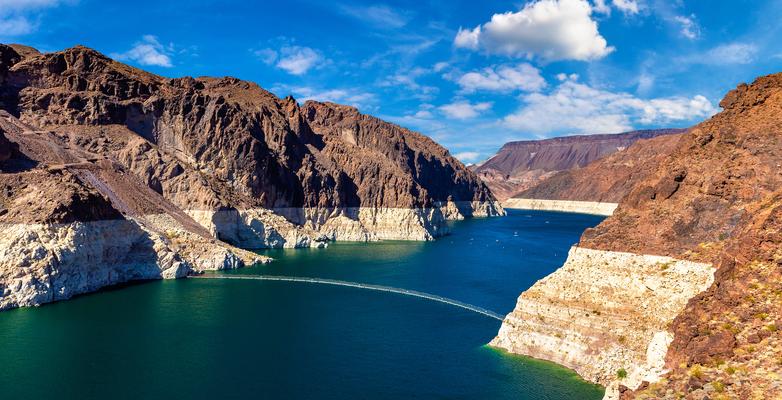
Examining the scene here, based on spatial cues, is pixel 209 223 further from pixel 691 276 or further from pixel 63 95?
pixel 691 276

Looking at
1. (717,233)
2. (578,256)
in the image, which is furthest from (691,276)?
(578,256)

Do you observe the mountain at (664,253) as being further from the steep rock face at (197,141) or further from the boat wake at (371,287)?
the steep rock face at (197,141)

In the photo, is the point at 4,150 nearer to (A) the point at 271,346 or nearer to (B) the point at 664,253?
(A) the point at 271,346

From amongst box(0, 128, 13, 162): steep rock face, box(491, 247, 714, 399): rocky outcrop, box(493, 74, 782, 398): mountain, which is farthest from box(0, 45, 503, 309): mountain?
box(493, 74, 782, 398): mountain

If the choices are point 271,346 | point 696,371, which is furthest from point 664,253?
point 271,346

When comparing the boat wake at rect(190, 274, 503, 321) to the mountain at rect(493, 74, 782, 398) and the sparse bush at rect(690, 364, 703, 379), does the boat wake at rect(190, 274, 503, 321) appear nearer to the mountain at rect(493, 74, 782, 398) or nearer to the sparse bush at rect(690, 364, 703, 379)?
the mountain at rect(493, 74, 782, 398)
